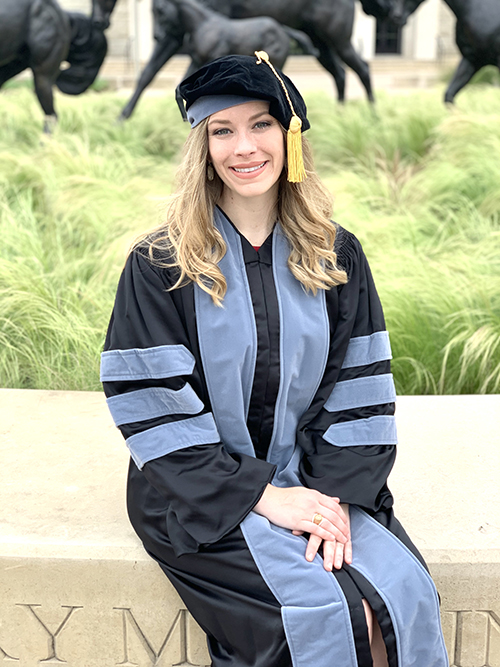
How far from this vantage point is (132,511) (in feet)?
5.77

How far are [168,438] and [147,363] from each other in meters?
0.17

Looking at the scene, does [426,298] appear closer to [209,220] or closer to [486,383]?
[486,383]

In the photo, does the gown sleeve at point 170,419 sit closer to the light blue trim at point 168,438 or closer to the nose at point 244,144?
the light blue trim at point 168,438

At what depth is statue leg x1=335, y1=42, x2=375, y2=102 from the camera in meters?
7.96

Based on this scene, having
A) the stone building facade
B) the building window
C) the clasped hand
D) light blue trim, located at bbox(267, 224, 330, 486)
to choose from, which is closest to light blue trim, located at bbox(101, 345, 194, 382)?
light blue trim, located at bbox(267, 224, 330, 486)

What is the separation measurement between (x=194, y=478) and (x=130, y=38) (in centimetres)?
1912

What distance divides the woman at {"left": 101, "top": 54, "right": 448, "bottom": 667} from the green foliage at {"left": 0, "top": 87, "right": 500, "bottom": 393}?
12.8 inches

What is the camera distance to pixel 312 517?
1569mm

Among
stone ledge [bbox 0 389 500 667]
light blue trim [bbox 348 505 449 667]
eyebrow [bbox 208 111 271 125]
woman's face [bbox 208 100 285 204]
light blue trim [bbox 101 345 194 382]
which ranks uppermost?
eyebrow [bbox 208 111 271 125]

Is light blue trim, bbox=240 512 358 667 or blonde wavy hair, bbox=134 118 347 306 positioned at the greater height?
blonde wavy hair, bbox=134 118 347 306

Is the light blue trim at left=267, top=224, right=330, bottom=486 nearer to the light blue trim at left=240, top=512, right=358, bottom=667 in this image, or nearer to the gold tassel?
the gold tassel

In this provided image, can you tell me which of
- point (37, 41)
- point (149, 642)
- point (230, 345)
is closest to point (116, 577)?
point (149, 642)

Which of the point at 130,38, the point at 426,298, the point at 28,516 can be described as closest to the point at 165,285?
the point at 28,516

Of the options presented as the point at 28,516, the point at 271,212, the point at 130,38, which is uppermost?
the point at 271,212
